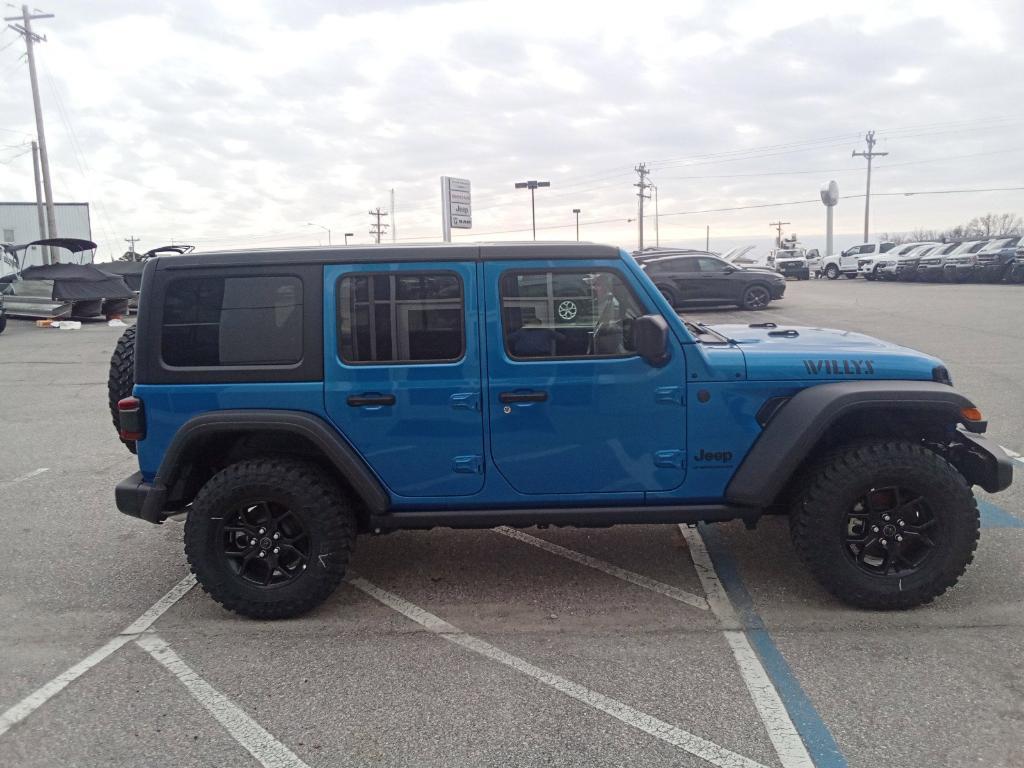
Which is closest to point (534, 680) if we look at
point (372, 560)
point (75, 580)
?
point (372, 560)

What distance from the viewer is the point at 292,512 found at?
3.94m

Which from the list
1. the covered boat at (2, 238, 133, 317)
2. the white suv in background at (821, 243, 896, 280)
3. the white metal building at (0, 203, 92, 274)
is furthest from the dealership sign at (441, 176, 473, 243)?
the white metal building at (0, 203, 92, 274)

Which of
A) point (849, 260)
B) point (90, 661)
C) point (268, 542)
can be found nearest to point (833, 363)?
point (268, 542)

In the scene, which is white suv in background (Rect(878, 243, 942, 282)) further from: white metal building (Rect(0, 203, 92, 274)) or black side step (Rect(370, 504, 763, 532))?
white metal building (Rect(0, 203, 92, 274))

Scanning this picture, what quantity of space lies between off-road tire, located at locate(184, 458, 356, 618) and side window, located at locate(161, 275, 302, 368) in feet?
1.82

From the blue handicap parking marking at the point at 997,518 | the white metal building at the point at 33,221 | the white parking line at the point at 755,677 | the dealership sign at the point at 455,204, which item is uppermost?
the white metal building at the point at 33,221

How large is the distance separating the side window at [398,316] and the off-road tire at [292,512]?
2.20 feet

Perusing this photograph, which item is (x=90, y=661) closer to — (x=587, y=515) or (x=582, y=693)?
(x=582, y=693)

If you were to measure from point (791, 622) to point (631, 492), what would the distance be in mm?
988

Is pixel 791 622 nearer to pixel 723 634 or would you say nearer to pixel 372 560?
pixel 723 634

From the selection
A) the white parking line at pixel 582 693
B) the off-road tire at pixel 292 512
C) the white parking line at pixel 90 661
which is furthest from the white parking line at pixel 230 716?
the white parking line at pixel 582 693

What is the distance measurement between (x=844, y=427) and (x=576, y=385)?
1.40m

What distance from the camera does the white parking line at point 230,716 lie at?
2904 millimetres

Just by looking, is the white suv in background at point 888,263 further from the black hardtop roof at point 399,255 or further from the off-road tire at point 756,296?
the black hardtop roof at point 399,255
